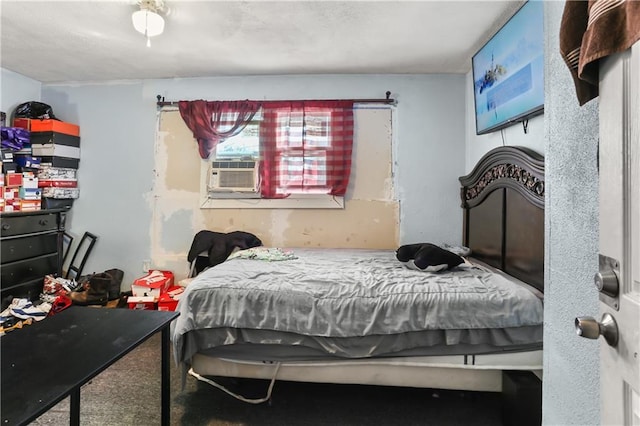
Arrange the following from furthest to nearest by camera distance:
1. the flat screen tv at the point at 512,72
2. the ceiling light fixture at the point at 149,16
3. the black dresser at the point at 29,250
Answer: the black dresser at the point at 29,250, the ceiling light fixture at the point at 149,16, the flat screen tv at the point at 512,72

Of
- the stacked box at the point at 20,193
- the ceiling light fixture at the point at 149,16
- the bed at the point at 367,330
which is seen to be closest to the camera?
the bed at the point at 367,330

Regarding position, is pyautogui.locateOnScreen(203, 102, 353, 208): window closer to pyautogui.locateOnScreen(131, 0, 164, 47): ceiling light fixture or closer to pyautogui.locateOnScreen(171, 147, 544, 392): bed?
pyautogui.locateOnScreen(131, 0, 164, 47): ceiling light fixture

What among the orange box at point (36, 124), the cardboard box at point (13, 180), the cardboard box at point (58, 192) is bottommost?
the cardboard box at point (58, 192)

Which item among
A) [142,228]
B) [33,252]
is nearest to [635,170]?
[142,228]

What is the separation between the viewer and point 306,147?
129 inches

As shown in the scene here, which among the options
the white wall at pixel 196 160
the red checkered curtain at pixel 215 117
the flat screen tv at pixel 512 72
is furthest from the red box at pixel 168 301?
the flat screen tv at pixel 512 72

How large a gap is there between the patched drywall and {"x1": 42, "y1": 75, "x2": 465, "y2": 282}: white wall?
0.07m

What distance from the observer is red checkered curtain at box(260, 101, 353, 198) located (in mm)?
3256

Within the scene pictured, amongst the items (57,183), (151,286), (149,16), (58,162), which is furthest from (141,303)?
(149,16)

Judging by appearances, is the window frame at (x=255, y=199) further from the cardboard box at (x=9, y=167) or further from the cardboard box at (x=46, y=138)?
the cardboard box at (x=9, y=167)

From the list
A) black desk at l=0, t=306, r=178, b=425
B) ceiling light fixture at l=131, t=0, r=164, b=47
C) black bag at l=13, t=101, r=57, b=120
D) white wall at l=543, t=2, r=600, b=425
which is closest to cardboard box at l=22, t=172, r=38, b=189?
black bag at l=13, t=101, r=57, b=120

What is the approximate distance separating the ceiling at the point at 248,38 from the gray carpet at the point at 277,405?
249cm

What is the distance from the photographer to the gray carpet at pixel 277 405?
5.63 ft

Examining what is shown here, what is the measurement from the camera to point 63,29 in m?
2.46
